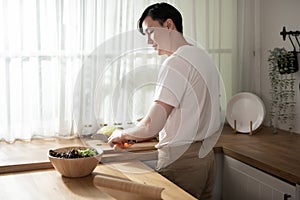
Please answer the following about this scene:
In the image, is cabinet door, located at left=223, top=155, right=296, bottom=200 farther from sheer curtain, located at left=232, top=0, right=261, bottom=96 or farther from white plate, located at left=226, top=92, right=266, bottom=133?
sheer curtain, located at left=232, top=0, right=261, bottom=96

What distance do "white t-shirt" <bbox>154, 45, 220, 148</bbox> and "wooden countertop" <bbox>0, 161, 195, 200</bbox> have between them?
0.62ft

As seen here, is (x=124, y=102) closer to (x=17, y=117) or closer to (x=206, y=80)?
(x=17, y=117)

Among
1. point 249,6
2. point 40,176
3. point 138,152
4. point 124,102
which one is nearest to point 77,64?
point 124,102

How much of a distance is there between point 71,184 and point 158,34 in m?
0.72

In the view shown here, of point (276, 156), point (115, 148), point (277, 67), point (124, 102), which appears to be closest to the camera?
point (115, 148)

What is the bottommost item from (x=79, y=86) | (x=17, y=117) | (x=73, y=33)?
(x=17, y=117)

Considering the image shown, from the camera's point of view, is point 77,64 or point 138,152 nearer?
point 138,152

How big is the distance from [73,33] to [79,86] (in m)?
0.31

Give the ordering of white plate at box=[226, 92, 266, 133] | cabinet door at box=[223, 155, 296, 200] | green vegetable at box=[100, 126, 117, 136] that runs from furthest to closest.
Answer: white plate at box=[226, 92, 266, 133]
green vegetable at box=[100, 126, 117, 136]
cabinet door at box=[223, 155, 296, 200]

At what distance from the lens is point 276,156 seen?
2338mm

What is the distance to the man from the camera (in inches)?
74.2

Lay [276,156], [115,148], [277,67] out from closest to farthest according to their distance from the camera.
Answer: [115,148] → [276,156] → [277,67]

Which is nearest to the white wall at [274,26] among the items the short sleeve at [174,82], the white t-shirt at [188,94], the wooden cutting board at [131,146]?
the wooden cutting board at [131,146]

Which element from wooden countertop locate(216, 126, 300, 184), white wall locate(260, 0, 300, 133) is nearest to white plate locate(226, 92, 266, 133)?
wooden countertop locate(216, 126, 300, 184)
